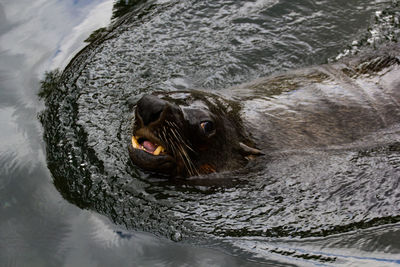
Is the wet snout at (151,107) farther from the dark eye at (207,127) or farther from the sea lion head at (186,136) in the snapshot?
the dark eye at (207,127)

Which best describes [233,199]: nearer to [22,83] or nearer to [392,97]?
[392,97]

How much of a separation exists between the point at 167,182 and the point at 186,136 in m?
0.46

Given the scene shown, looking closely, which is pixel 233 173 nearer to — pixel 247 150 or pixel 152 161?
pixel 247 150

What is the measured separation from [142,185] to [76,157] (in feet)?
2.43

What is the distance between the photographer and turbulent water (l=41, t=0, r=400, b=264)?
3.93 m

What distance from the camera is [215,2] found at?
7328 mm

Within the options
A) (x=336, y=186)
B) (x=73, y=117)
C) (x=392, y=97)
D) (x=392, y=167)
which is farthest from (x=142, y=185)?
(x=392, y=97)

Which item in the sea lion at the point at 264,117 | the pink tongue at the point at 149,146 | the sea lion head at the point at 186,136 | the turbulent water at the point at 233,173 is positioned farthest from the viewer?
the pink tongue at the point at 149,146

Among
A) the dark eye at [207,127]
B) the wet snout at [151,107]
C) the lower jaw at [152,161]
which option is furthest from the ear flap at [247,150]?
the wet snout at [151,107]

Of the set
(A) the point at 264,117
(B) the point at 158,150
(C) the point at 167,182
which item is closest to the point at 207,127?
(B) the point at 158,150

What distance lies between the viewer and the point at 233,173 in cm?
452

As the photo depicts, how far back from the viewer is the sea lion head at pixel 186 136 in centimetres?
409

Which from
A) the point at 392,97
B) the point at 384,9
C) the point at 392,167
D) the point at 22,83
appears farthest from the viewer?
the point at 384,9

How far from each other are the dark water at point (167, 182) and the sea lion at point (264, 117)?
178 mm
